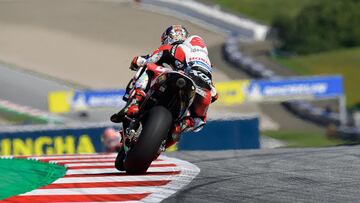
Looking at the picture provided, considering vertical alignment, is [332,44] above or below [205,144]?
above

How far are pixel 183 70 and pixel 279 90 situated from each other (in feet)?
84.0

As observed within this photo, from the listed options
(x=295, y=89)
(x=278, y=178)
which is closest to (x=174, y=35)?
(x=278, y=178)

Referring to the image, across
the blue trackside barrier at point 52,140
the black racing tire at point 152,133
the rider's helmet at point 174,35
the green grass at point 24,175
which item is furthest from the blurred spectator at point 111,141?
the black racing tire at point 152,133

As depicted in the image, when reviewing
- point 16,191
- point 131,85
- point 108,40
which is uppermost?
point 108,40

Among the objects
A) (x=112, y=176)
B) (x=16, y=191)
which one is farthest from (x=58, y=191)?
(x=112, y=176)

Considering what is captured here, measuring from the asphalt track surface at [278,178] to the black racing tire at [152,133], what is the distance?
0.54m

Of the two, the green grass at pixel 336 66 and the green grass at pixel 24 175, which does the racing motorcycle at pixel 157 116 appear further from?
the green grass at pixel 336 66

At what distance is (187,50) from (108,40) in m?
42.6

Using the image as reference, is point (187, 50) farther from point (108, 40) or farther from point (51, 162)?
point (108, 40)

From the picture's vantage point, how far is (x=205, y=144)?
19.1 m

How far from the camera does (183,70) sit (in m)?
8.89

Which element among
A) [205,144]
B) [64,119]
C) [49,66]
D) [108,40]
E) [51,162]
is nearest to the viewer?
[51,162]

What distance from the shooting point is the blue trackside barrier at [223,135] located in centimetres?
1903

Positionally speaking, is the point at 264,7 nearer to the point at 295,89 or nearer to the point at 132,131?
the point at 295,89
